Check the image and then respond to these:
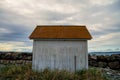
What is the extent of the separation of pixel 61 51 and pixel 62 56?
15.2 inches

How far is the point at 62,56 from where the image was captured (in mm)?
13234

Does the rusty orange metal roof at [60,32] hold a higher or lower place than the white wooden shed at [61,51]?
higher

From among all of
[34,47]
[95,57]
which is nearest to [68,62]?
[34,47]

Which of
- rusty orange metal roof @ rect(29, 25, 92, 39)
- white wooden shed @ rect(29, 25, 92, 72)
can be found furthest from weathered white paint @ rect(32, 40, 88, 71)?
rusty orange metal roof @ rect(29, 25, 92, 39)

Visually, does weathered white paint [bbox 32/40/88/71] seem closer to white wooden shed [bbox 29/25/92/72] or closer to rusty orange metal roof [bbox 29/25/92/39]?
white wooden shed [bbox 29/25/92/72]

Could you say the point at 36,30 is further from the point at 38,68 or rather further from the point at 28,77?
the point at 28,77

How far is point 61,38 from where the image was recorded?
13211 mm

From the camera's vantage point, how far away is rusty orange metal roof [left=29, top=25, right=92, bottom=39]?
43.8 feet

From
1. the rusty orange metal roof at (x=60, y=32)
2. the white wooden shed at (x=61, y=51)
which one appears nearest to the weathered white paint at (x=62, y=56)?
the white wooden shed at (x=61, y=51)

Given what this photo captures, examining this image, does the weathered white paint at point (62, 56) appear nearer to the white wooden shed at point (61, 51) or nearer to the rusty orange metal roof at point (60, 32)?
the white wooden shed at point (61, 51)

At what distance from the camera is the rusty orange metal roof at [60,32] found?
1335 centimetres

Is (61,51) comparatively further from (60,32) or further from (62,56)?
(60,32)

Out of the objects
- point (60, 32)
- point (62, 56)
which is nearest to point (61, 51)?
point (62, 56)

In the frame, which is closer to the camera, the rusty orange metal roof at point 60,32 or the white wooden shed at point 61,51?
the white wooden shed at point 61,51
